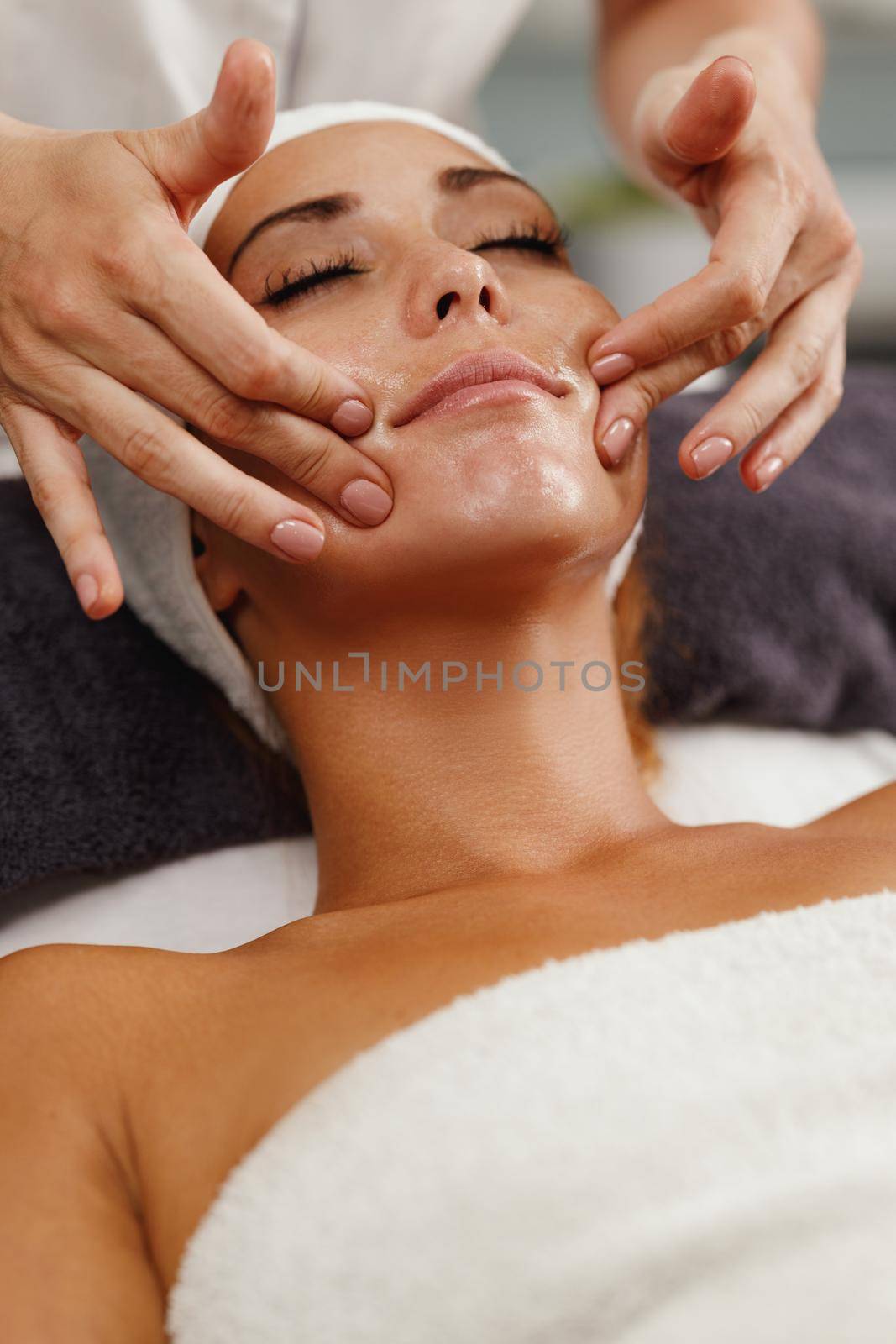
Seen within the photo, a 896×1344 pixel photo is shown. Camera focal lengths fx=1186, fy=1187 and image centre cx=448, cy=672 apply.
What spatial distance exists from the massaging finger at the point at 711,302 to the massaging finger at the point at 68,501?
1.53 ft

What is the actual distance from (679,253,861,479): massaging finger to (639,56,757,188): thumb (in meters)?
0.18

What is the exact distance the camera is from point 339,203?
1.15 metres

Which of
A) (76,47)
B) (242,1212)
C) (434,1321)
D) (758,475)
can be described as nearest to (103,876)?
(242,1212)

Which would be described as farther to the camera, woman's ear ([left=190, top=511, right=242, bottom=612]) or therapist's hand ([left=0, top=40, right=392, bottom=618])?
woman's ear ([left=190, top=511, right=242, bottom=612])

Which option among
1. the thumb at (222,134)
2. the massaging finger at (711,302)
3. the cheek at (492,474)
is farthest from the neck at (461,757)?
the thumb at (222,134)

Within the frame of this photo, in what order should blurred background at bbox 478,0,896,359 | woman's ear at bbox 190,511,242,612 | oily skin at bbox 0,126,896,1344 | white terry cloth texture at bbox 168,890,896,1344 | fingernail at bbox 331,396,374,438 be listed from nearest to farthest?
white terry cloth texture at bbox 168,890,896,1344, oily skin at bbox 0,126,896,1344, fingernail at bbox 331,396,374,438, woman's ear at bbox 190,511,242,612, blurred background at bbox 478,0,896,359

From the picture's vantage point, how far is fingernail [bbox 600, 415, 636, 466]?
1061 mm

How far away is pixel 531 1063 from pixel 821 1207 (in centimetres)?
20

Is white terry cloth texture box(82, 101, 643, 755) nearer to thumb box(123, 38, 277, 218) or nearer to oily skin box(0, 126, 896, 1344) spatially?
oily skin box(0, 126, 896, 1344)

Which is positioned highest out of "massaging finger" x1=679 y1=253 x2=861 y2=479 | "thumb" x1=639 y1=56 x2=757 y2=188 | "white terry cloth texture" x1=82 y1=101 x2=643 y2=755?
"thumb" x1=639 y1=56 x2=757 y2=188

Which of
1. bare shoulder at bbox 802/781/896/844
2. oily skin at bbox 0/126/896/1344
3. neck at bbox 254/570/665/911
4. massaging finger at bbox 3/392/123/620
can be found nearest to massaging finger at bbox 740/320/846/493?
oily skin at bbox 0/126/896/1344

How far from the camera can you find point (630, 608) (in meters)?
1.50

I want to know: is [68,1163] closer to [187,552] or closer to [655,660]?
[187,552]

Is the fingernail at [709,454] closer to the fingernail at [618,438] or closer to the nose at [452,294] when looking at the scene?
the fingernail at [618,438]
